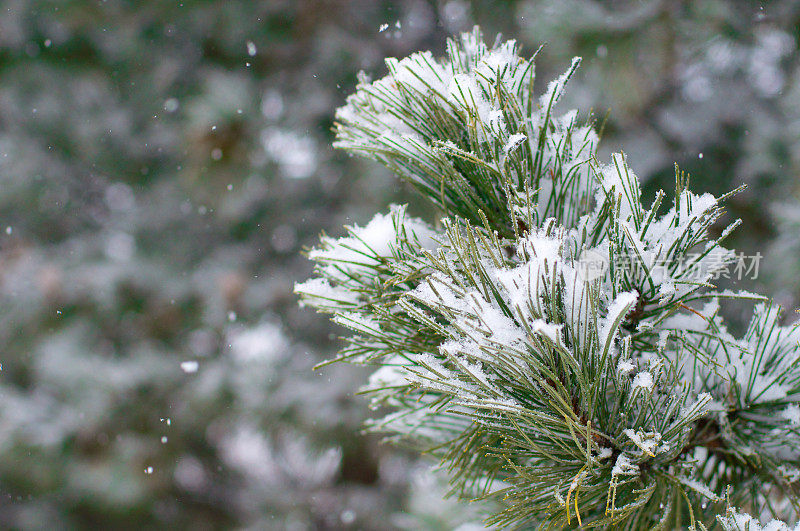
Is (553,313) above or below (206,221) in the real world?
below

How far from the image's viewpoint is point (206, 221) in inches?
94.4

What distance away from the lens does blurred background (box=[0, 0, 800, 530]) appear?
1.65m

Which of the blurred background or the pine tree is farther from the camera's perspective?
the blurred background

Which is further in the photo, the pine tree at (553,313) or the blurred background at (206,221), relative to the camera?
the blurred background at (206,221)

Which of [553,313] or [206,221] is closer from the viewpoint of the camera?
[553,313]

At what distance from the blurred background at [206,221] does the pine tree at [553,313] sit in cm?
107

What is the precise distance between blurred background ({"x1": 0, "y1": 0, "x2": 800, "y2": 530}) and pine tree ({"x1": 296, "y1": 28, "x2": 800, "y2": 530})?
1.07 metres

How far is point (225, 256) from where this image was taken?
2264mm

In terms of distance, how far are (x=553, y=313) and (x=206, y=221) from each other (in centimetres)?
232

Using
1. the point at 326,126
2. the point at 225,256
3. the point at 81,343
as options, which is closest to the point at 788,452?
the point at 326,126

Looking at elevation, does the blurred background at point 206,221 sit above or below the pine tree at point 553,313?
above

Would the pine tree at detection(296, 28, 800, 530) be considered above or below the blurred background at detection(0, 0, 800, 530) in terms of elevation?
below

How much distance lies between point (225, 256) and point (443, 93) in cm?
204

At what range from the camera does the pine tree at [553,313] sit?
0.30 metres
